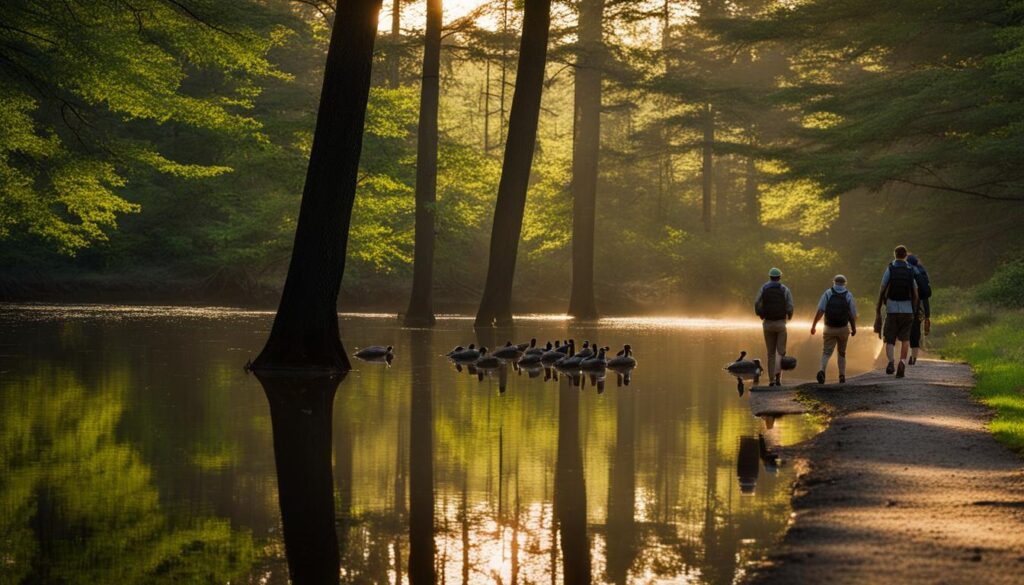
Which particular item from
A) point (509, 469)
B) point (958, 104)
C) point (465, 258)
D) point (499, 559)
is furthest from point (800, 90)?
point (499, 559)

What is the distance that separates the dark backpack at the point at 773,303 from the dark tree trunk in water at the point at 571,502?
5485 millimetres

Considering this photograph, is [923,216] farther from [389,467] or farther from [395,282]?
[389,467]

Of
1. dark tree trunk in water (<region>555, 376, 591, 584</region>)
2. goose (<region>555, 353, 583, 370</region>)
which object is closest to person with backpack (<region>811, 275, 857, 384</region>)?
goose (<region>555, 353, 583, 370</region>)

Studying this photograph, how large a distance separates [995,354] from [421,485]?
16971 mm

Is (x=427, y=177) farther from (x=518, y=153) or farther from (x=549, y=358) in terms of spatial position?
(x=549, y=358)

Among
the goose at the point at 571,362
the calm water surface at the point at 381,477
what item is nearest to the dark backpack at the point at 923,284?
the calm water surface at the point at 381,477

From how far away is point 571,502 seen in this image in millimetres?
9805

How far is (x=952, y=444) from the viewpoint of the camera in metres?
13.1

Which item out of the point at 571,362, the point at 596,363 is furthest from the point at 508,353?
the point at 596,363

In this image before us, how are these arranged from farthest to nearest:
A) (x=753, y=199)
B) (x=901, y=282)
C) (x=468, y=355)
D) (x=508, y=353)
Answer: (x=753, y=199) < (x=508, y=353) < (x=468, y=355) < (x=901, y=282)

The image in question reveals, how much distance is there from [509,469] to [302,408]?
503cm

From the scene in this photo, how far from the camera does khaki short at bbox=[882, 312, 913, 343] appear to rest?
21.3 metres

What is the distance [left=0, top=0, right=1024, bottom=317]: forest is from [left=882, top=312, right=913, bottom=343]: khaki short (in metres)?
12.5

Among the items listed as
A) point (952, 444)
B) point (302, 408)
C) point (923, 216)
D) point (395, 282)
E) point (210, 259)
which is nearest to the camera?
point (952, 444)
